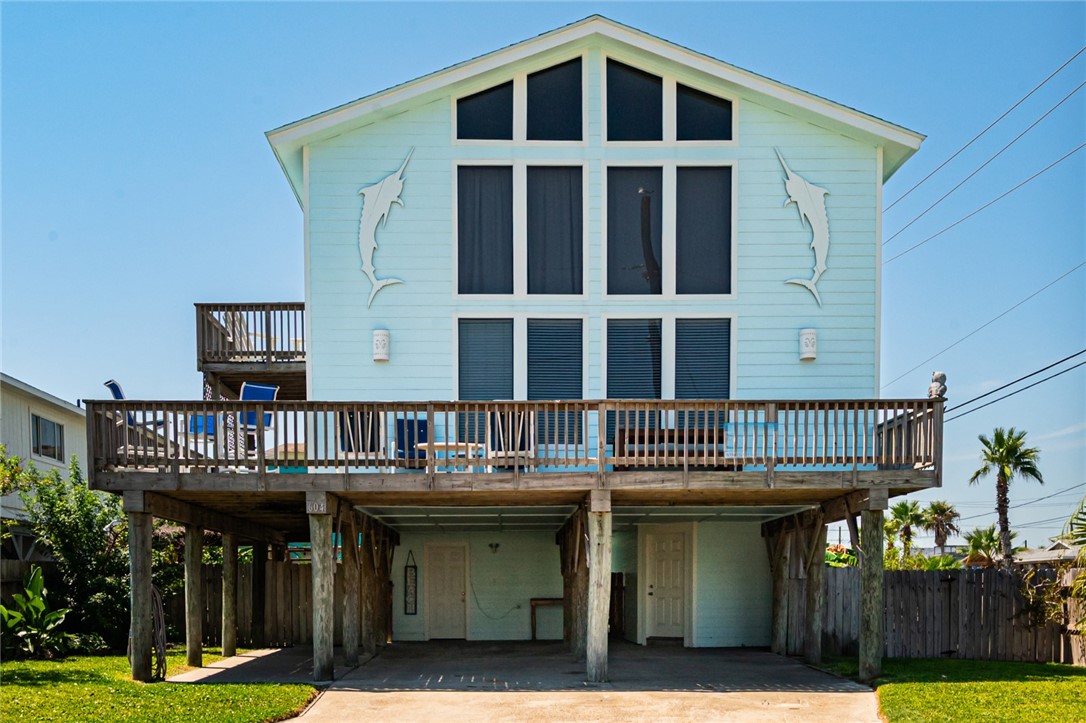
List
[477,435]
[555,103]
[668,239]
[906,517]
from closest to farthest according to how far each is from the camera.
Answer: [477,435] → [668,239] → [555,103] → [906,517]

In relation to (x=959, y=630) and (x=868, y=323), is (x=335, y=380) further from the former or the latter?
(x=959, y=630)

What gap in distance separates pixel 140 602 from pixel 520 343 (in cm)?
634

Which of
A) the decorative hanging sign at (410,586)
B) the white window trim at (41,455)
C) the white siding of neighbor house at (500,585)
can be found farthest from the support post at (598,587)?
the white window trim at (41,455)

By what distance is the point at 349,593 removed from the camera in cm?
1508

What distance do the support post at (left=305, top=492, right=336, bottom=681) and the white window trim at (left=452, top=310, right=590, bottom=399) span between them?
10.5 ft

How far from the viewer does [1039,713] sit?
11023 mm

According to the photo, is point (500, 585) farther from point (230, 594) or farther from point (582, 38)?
point (582, 38)

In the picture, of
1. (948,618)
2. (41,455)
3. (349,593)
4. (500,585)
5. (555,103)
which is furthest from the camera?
(41,455)

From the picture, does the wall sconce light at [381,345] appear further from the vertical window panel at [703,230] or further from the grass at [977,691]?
the grass at [977,691]

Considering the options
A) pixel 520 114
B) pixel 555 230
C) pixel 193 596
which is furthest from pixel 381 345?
pixel 193 596

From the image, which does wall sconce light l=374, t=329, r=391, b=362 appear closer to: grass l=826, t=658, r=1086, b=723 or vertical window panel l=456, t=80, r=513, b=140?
vertical window panel l=456, t=80, r=513, b=140

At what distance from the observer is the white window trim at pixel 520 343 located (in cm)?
1589

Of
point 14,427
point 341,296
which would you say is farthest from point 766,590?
point 14,427

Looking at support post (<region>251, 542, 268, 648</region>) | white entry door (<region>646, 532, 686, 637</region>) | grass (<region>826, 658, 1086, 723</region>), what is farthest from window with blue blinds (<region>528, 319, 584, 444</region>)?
support post (<region>251, 542, 268, 648</region>)
